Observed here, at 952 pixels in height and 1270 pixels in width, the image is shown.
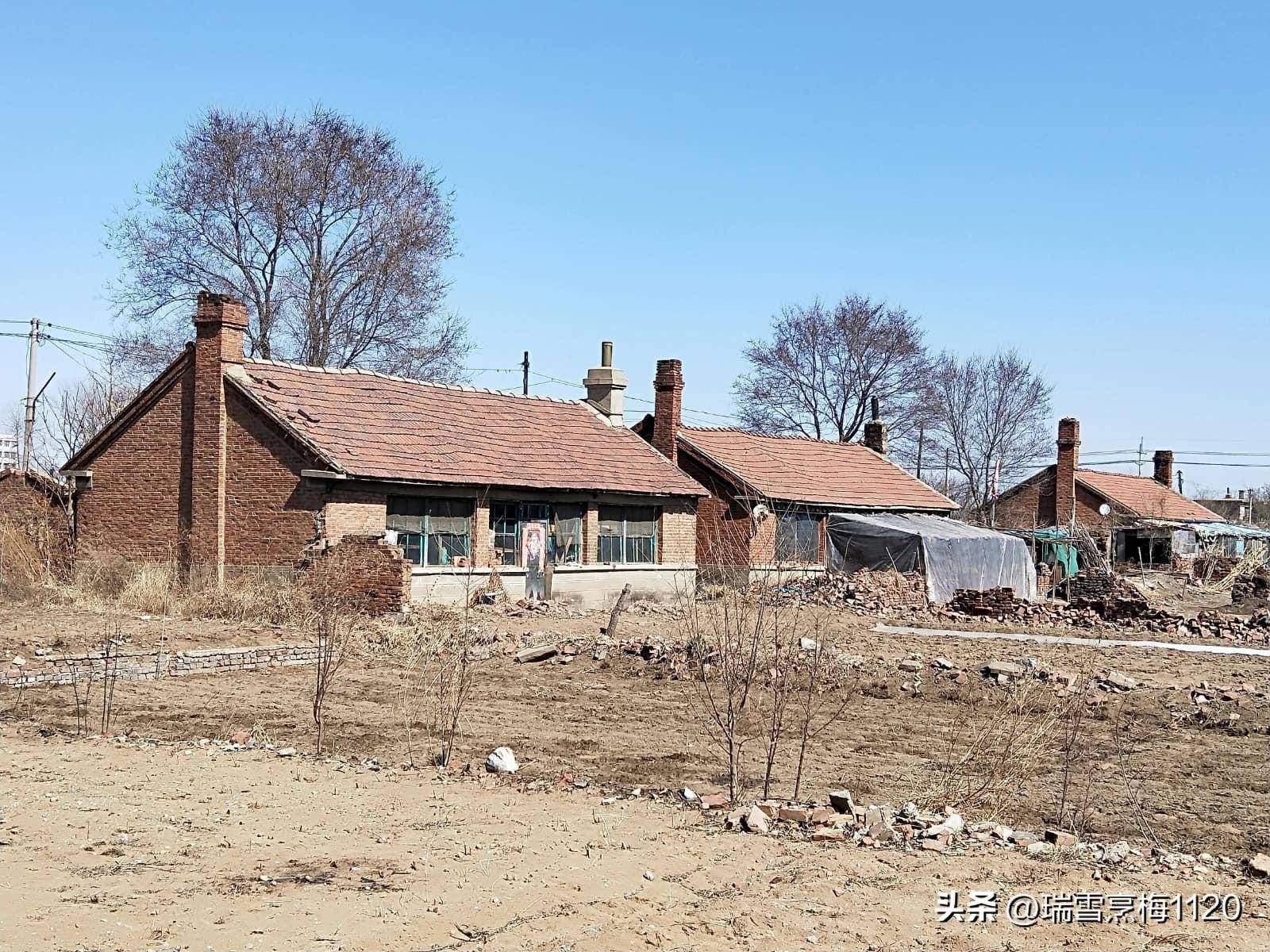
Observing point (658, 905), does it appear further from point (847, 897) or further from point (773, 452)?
point (773, 452)

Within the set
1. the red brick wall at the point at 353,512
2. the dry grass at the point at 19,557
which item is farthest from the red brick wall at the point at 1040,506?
the dry grass at the point at 19,557

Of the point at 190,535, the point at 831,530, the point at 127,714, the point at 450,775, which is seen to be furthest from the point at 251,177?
the point at 450,775

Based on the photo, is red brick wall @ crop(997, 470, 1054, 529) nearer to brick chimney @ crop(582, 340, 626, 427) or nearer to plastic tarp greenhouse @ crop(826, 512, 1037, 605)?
plastic tarp greenhouse @ crop(826, 512, 1037, 605)

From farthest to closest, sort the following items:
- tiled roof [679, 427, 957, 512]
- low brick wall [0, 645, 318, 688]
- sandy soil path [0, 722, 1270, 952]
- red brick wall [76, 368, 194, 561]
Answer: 1. tiled roof [679, 427, 957, 512]
2. red brick wall [76, 368, 194, 561]
3. low brick wall [0, 645, 318, 688]
4. sandy soil path [0, 722, 1270, 952]

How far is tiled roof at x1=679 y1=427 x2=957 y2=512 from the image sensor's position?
3641 cm

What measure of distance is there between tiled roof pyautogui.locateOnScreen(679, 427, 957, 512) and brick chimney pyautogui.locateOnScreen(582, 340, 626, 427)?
234 centimetres

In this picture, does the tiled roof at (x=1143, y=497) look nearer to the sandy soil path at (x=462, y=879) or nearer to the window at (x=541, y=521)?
the window at (x=541, y=521)

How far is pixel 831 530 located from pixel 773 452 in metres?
4.07

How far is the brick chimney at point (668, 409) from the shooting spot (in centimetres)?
3588

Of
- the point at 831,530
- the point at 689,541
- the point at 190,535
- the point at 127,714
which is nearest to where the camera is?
the point at 127,714

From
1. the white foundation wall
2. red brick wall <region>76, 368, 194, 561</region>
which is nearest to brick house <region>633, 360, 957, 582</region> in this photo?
the white foundation wall

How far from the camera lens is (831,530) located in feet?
120

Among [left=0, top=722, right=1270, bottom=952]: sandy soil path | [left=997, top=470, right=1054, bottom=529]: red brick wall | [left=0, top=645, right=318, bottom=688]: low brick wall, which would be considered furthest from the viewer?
[left=997, top=470, right=1054, bottom=529]: red brick wall

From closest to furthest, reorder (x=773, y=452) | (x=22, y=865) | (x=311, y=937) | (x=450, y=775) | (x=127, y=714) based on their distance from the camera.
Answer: (x=311, y=937), (x=22, y=865), (x=450, y=775), (x=127, y=714), (x=773, y=452)
